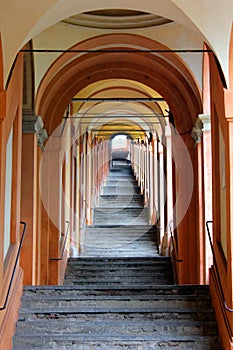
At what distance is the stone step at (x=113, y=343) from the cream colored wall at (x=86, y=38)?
5036mm

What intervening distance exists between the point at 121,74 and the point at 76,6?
17.3 feet

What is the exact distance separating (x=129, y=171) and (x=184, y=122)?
22892 millimetres

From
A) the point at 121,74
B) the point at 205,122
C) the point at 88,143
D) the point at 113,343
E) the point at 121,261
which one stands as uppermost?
the point at 121,74

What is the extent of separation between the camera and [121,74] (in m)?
11.6

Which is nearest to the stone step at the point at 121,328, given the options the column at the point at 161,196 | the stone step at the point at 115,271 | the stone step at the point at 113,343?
the stone step at the point at 113,343

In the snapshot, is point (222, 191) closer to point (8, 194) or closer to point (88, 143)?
point (8, 194)

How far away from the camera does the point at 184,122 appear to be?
10.9 metres

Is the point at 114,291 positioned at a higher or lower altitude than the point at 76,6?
lower

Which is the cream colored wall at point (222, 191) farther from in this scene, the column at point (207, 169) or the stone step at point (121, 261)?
the stone step at point (121, 261)

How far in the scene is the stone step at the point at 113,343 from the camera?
227 inches

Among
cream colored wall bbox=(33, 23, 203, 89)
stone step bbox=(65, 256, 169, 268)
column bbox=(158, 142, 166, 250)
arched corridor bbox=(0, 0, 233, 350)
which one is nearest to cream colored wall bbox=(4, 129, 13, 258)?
arched corridor bbox=(0, 0, 233, 350)

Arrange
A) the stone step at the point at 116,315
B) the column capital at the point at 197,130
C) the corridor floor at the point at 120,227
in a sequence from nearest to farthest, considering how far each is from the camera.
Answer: the stone step at the point at 116,315
the column capital at the point at 197,130
the corridor floor at the point at 120,227

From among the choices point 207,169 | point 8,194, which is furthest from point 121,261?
point 8,194

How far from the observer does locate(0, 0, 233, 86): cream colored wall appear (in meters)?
5.87
